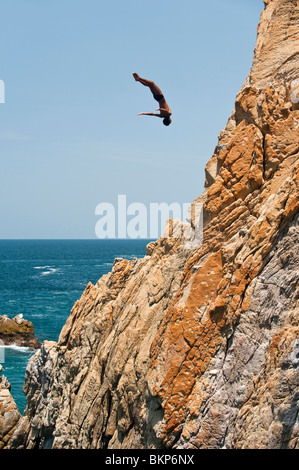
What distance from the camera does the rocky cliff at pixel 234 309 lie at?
11.7 m

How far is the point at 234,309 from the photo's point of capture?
12297 millimetres

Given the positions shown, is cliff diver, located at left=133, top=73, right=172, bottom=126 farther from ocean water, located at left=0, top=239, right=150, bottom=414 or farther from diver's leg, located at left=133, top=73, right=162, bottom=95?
ocean water, located at left=0, top=239, right=150, bottom=414

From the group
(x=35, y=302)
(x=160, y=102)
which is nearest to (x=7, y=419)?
(x=160, y=102)

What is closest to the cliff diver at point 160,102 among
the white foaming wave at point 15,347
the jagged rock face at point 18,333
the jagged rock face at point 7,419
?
the jagged rock face at point 7,419

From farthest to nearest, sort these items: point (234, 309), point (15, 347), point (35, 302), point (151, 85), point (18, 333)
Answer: point (35, 302) < point (18, 333) < point (15, 347) < point (151, 85) < point (234, 309)

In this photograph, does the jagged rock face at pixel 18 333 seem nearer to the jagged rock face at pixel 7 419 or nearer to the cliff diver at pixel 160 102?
the jagged rock face at pixel 7 419

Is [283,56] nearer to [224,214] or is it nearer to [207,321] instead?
[224,214]

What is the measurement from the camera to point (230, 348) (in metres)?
12.4

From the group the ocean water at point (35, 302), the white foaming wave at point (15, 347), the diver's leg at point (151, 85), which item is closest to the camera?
the diver's leg at point (151, 85)

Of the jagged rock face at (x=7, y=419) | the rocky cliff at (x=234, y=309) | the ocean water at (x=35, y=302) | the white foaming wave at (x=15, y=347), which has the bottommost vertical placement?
the white foaming wave at (x=15, y=347)

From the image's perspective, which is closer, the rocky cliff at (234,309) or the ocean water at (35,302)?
the rocky cliff at (234,309)

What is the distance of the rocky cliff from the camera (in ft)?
38.2

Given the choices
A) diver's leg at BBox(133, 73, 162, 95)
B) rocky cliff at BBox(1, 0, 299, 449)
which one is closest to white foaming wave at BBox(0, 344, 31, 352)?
rocky cliff at BBox(1, 0, 299, 449)

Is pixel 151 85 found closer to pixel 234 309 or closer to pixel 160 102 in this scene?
pixel 160 102
